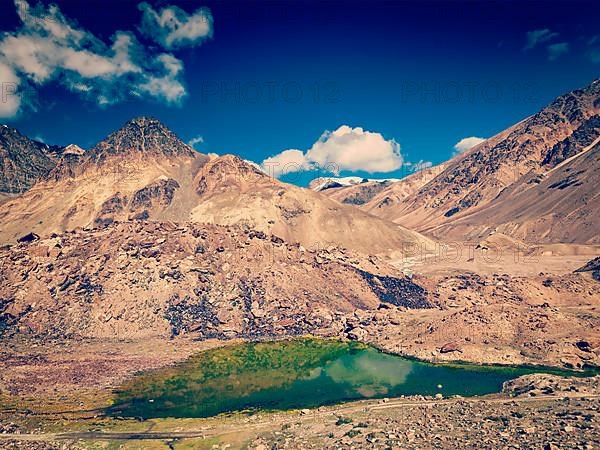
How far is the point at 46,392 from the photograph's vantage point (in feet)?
252

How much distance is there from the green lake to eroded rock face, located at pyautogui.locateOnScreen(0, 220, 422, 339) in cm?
1457

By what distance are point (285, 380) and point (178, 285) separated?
47.0 metres

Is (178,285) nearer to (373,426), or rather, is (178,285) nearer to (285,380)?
(285,380)

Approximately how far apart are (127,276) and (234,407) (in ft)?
202

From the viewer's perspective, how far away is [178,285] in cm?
12075

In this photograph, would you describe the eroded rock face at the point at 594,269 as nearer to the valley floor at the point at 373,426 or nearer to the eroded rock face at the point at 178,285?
the eroded rock face at the point at 178,285

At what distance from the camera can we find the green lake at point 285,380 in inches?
2835

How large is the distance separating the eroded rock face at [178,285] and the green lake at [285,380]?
574 inches

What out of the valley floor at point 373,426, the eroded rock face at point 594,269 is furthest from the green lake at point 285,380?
the eroded rock face at point 594,269

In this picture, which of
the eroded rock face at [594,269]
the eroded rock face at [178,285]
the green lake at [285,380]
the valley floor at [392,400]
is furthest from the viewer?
the eroded rock face at [594,269]

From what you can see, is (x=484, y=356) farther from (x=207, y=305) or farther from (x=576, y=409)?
(x=207, y=305)

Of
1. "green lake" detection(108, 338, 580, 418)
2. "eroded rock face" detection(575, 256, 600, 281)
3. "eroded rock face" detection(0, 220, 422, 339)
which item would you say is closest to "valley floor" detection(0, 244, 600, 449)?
"green lake" detection(108, 338, 580, 418)

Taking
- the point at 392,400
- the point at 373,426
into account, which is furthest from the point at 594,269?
the point at 373,426

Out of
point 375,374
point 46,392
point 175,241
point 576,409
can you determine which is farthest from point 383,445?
point 175,241
